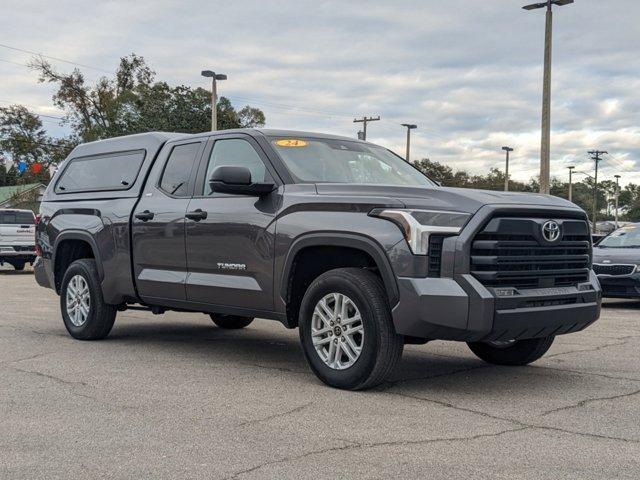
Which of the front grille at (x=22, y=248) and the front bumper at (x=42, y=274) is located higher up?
the front bumper at (x=42, y=274)

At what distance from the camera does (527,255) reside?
532 cm

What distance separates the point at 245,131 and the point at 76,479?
361 cm

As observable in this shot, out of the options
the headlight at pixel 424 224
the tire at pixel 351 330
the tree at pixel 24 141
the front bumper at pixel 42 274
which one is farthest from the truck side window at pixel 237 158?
the tree at pixel 24 141

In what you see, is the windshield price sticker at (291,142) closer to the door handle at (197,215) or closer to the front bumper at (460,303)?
the door handle at (197,215)

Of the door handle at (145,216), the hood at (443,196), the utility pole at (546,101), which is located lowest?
the door handle at (145,216)

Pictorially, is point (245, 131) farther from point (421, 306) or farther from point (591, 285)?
point (591, 285)

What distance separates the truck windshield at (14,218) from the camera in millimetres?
21281

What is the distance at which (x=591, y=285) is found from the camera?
5.80m

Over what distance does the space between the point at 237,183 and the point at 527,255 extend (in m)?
Answer: 2.20

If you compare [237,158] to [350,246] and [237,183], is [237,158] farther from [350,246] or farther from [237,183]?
[350,246]

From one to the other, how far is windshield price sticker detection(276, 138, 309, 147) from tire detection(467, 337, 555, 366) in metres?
2.24

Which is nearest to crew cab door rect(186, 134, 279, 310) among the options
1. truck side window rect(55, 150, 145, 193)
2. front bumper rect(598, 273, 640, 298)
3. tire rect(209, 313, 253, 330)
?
truck side window rect(55, 150, 145, 193)

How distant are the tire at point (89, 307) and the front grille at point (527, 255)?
422cm

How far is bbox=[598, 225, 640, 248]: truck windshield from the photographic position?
1331 centimetres
